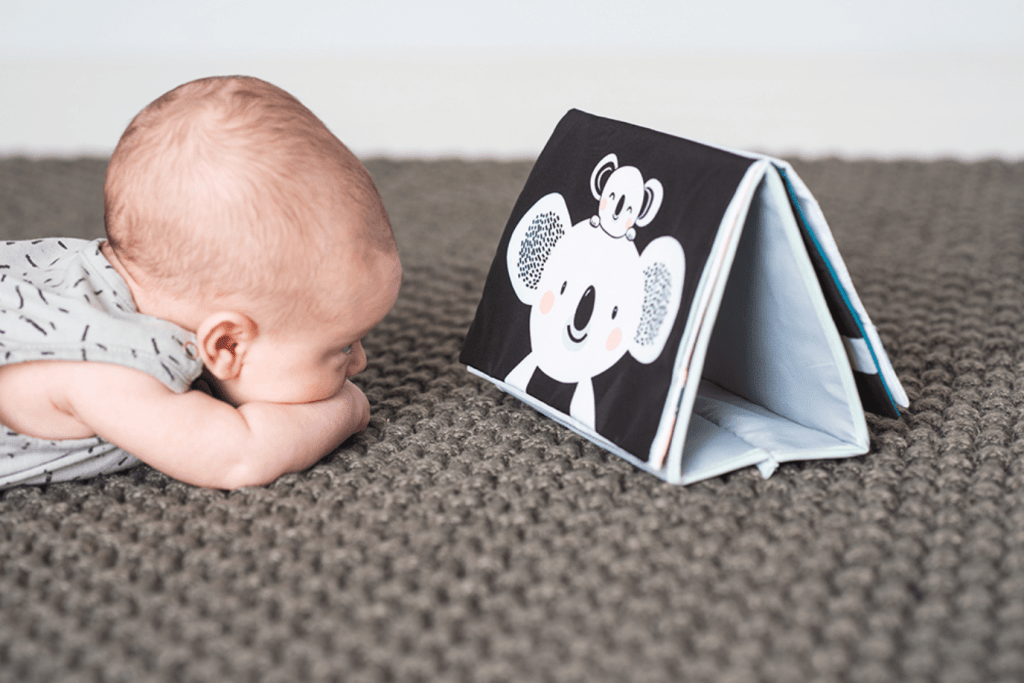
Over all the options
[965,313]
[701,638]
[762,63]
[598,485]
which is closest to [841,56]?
[762,63]

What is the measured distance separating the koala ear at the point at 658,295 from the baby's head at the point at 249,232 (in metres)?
0.19

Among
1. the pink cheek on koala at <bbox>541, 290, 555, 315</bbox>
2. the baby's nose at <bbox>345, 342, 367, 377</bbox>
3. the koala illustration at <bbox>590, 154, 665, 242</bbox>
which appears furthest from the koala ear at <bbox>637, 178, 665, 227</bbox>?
the baby's nose at <bbox>345, 342, 367, 377</bbox>

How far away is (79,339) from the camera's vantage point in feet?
1.87

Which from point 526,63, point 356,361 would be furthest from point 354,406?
point 526,63

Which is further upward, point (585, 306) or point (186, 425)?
point (585, 306)

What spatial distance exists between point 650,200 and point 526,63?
125 cm

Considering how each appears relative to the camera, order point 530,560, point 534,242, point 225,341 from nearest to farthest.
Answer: point 530,560 → point 225,341 → point 534,242

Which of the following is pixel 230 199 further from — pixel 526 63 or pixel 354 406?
pixel 526 63

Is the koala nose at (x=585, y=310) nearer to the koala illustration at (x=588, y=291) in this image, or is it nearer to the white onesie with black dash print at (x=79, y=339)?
the koala illustration at (x=588, y=291)

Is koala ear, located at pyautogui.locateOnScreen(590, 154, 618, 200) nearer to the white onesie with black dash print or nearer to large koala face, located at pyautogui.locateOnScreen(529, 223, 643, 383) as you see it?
large koala face, located at pyautogui.locateOnScreen(529, 223, 643, 383)

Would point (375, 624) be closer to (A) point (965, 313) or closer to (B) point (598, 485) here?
(B) point (598, 485)

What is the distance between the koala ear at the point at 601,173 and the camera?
67cm

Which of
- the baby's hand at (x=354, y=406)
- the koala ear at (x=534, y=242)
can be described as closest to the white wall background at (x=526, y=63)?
the koala ear at (x=534, y=242)

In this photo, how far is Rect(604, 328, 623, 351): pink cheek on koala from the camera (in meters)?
0.62
